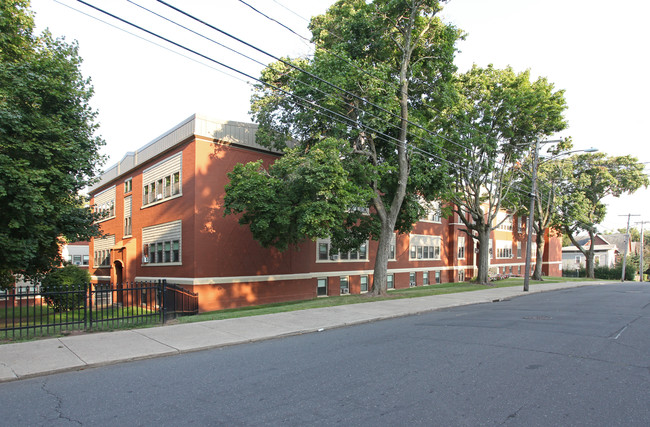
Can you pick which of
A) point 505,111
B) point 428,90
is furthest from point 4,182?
point 505,111

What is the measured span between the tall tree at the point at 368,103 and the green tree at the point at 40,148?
5.73 meters

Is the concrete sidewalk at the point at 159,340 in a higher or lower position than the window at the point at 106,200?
lower

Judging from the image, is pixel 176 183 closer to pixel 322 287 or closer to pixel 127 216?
pixel 127 216

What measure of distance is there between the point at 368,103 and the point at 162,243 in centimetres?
1508

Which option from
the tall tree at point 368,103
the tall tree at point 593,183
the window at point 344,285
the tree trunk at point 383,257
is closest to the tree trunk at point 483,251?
the window at point 344,285

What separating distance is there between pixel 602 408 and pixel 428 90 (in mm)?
18293

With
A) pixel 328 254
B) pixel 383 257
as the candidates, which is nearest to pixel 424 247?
pixel 328 254

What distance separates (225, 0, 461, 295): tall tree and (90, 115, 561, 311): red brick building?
3082 mm

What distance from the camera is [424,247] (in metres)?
36.9

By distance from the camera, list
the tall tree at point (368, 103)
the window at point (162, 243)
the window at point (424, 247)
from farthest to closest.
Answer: the window at point (424, 247)
the window at point (162, 243)
the tall tree at point (368, 103)

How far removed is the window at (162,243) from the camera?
73.4 feet

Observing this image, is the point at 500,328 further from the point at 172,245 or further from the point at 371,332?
the point at 172,245

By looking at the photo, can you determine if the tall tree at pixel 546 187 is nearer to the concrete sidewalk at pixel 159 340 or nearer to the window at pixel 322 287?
the window at pixel 322 287

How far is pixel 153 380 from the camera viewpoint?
248 inches
